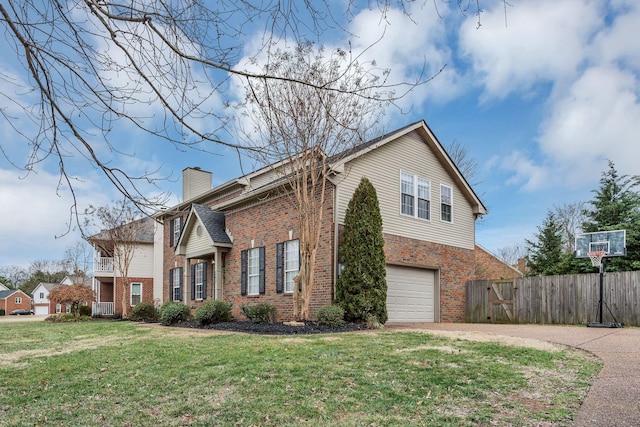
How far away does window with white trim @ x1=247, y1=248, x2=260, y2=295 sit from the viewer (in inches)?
685

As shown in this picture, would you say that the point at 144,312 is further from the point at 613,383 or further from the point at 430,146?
the point at 613,383

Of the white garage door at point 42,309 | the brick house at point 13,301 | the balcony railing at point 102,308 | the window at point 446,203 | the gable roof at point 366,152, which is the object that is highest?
the gable roof at point 366,152

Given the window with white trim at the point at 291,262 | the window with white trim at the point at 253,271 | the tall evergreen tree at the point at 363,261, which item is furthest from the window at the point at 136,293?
the tall evergreen tree at the point at 363,261

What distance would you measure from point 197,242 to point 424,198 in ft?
30.2

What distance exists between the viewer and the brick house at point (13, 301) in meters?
64.6

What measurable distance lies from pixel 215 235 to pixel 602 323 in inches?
518

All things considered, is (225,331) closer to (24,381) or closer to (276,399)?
(24,381)

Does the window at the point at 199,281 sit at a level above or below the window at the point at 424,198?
below

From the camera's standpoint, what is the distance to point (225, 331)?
43.5 feet

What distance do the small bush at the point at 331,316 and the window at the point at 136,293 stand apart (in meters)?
21.4

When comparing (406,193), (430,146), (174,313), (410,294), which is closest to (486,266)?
(430,146)

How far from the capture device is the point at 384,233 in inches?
611

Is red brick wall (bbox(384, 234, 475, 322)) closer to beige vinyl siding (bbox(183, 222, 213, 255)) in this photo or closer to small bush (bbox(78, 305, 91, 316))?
beige vinyl siding (bbox(183, 222, 213, 255))

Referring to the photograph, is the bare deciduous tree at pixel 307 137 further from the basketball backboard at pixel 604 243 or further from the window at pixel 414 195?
the basketball backboard at pixel 604 243
